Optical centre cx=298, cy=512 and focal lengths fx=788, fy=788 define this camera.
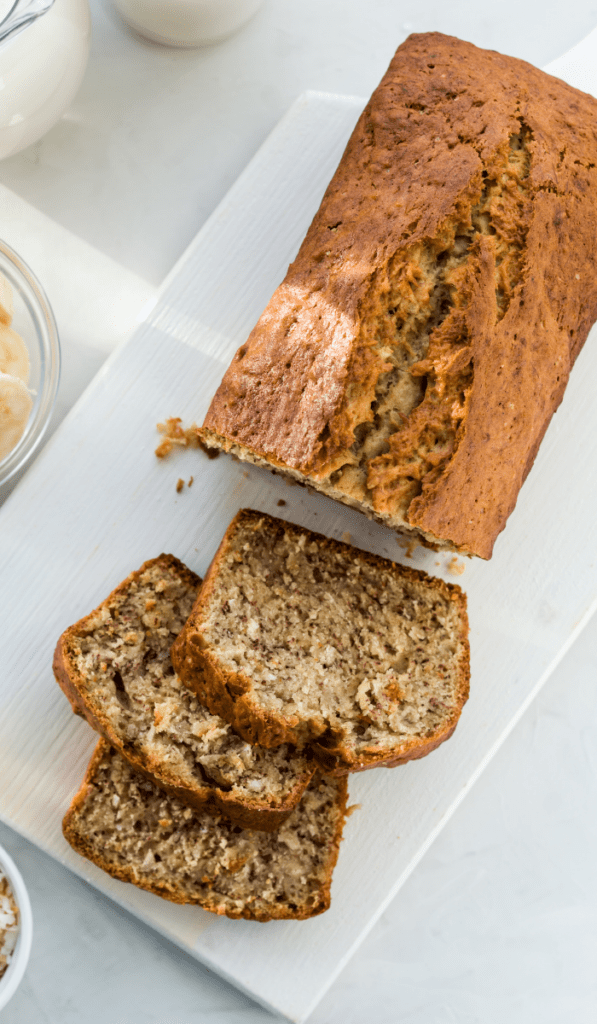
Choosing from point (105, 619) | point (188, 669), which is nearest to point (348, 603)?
point (188, 669)

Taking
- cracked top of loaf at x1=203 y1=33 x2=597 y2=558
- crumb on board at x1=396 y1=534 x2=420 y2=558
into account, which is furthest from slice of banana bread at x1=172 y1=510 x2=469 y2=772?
cracked top of loaf at x1=203 y1=33 x2=597 y2=558

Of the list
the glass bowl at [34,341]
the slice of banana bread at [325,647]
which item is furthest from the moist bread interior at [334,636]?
the glass bowl at [34,341]

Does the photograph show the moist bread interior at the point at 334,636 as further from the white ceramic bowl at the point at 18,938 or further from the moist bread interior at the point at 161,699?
the white ceramic bowl at the point at 18,938

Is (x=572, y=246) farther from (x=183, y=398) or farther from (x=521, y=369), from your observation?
(x=183, y=398)

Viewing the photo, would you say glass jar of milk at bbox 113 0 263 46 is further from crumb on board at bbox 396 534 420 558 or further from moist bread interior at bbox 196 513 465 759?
crumb on board at bbox 396 534 420 558

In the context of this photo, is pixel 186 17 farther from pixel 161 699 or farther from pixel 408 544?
pixel 161 699

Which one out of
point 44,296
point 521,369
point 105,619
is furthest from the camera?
point 44,296

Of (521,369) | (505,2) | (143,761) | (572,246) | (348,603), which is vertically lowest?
(143,761)
